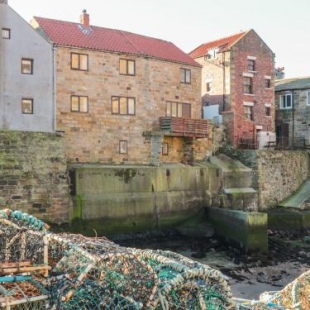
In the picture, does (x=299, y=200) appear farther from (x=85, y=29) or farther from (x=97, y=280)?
(x=97, y=280)

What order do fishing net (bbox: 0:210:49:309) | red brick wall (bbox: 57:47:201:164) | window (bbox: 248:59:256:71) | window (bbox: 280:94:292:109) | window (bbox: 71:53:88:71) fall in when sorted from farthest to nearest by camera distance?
1. window (bbox: 280:94:292:109)
2. window (bbox: 248:59:256:71)
3. window (bbox: 71:53:88:71)
4. red brick wall (bbox: 57:47:201:164)
5. fishing net (bbox: 0:210:49:309)

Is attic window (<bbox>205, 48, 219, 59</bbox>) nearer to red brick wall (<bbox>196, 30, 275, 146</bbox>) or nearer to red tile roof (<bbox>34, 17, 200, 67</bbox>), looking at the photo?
red brick wall (<bbox>196, 30, 275, 146</bbox>)

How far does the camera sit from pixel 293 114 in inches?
1475

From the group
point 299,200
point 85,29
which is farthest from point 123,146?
point 299,200

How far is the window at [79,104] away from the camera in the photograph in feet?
84.7

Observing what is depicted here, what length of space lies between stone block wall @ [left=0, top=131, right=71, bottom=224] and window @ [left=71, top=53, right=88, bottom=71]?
4894 mm

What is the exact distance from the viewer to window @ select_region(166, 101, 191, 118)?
29547 mm

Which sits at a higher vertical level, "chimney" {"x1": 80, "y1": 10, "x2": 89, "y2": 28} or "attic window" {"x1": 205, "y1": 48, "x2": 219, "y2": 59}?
"chimney" {"x1": 80, "y1": 10, "x2": 89, "y2": 28}

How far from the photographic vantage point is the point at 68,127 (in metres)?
25.4

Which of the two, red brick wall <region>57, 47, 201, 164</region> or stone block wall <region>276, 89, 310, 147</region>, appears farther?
stone block wall <region>276, 89, 310, 147</region>

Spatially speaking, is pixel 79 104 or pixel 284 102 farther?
pixel 284 102

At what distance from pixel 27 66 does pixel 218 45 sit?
15739mm

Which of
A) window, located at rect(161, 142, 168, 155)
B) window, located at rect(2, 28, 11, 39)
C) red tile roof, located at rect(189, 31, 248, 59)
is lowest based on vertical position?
window, located at rect(161, 142, 168, 155)

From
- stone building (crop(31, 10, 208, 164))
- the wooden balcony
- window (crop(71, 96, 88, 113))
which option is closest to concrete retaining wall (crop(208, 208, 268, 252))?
the wooden balcony
